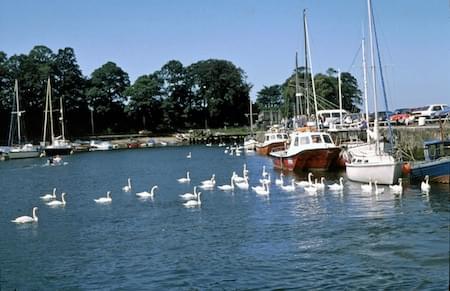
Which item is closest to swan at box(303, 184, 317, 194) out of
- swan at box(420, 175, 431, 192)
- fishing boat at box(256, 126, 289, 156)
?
swan at box(420, 175, 431, 192)

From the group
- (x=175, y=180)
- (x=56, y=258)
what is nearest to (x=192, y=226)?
(x=56, y=258)

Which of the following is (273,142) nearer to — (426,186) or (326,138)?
(326,138)

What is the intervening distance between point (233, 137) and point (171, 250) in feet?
368

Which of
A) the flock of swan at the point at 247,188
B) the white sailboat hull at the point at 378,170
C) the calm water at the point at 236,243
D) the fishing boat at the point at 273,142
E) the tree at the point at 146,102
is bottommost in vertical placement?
the calm water at the point at 236,243

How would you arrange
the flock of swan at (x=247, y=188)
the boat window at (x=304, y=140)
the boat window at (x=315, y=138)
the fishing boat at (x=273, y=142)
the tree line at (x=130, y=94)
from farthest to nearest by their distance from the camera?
1. the tree line at (x=130, y=94)
2. the fishing boat at (x=273, y=142)
3. the boat window at (x=304, y=140)
4. the boat window at (x=315, y=138)
5. the flock of swan at (x=247, y=188)

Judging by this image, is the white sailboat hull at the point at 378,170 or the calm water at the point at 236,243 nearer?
the calm water at the point at 236,243

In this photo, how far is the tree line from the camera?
405 feet

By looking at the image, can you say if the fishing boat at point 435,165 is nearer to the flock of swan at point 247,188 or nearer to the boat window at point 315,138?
the flock of swan at point 247,188

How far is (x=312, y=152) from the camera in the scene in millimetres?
46062

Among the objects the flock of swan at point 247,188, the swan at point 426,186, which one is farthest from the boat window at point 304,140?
the swan at point 426,186

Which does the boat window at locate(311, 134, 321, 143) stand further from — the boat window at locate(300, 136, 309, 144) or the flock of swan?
the flock of swan

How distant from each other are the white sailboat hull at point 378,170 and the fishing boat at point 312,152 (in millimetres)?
8323

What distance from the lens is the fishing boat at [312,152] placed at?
45906 millimetres

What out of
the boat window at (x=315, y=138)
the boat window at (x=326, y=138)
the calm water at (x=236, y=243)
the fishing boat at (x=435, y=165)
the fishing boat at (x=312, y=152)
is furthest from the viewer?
the boat window at (x=326, y=138)
